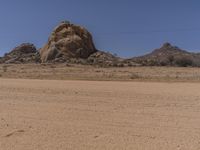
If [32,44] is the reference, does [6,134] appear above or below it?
→ below

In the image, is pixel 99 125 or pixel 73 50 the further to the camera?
pixel 73 50

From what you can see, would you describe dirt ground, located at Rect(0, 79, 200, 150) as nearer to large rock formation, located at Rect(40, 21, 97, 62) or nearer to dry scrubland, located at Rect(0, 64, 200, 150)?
dry scrubland, located at Rect(0, 64, 200, 150)

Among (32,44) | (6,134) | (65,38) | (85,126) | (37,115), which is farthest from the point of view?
(32,44)

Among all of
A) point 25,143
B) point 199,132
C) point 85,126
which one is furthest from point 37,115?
point 199,132

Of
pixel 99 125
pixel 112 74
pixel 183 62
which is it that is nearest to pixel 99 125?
pixel 99 125

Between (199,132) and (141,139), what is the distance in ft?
4.61

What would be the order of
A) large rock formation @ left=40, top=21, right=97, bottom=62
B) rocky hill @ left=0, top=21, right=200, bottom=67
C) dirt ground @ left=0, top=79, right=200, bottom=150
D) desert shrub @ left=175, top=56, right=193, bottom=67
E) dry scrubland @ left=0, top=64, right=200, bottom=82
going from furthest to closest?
large rock formation @ left=40, top=21, right=97, bottom=62 < rocky hill @ left=0, top=21, right=200, bottom=67 < desert shrub @ left=175, top=56, right=193, bottom=67 < dry scrubland @ left=0, top=64, right=200, bottom=82 < dirt ground @ left=0, top=79, right=200, bottom=150

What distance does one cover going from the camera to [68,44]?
2726 inches

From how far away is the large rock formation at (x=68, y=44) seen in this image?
67875mm

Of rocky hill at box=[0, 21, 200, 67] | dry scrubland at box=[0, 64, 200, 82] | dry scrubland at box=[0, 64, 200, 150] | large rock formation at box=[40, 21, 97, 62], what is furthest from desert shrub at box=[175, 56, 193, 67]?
dry scrubland at box=[0, 64, 200, 150]

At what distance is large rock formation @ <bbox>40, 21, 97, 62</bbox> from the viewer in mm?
67875

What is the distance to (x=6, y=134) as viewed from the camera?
722 cm

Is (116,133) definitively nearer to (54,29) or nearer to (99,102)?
(99,102)

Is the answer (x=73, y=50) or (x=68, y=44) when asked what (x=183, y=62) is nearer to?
(x=73, y=50)
